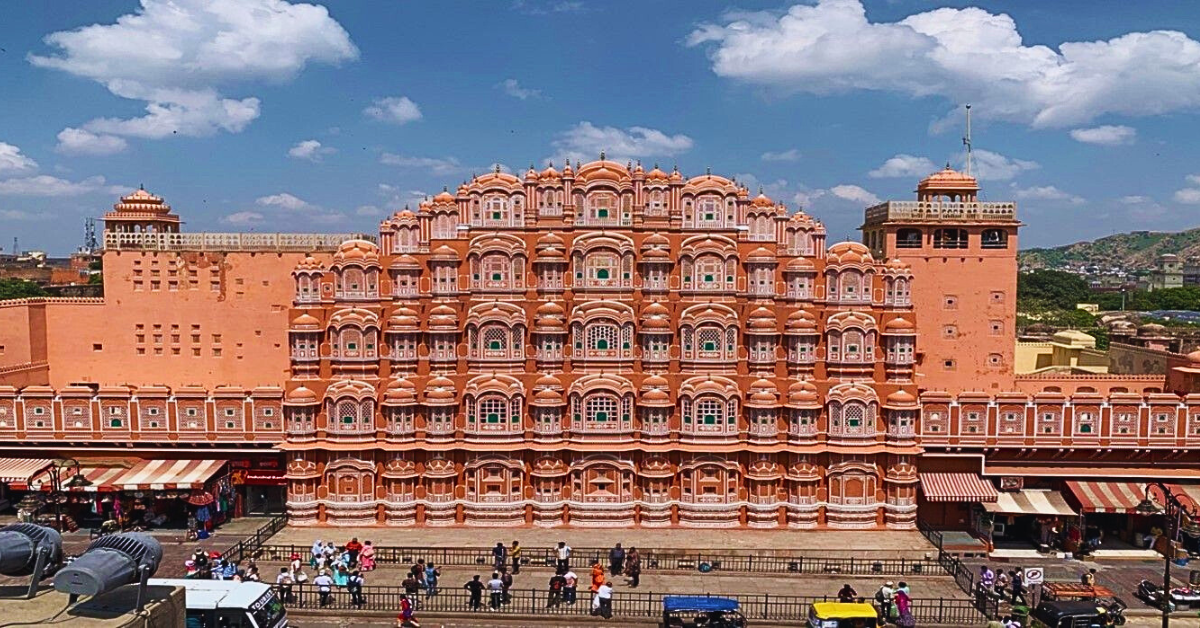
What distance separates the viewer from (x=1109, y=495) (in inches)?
1242

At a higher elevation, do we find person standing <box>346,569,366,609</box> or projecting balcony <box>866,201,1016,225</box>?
projecting balcony <box>866,201,1016,225</box>

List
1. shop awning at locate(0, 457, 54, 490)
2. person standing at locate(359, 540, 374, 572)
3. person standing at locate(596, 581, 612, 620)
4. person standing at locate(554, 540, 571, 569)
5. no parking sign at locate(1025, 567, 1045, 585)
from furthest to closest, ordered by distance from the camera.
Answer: shop awning at locate(0, 457, 54, 490) < person standing at locate(359, 540, 374, 572) < person standing at locate(554, 540, 571, 569) < no parking sign at locate(1025, 567, 1045, 585) < person standing at locate(596, 581, 612, 620)

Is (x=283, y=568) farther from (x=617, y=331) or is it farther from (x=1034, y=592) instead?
(x=1034, y=592)

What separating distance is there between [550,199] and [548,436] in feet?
32.5

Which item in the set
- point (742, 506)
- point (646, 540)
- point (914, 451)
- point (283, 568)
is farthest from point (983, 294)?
point (283, 568)

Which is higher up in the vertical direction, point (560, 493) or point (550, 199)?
point (550, 199)

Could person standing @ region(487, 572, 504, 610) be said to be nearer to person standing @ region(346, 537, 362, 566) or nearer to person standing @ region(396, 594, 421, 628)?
person standing @ region(396, 594, 421, 628)

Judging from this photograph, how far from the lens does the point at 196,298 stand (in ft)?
143

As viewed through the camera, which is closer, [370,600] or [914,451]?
[370,600]

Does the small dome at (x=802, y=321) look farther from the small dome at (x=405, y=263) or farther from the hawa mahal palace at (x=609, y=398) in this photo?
the small dome at (x=405, y=263)

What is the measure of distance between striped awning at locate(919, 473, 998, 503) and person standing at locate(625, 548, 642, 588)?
12.0 m

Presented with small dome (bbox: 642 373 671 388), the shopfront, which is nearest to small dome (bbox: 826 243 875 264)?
small dome (bbox: 642 373 671 388)

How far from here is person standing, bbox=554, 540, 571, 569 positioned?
27391 mm

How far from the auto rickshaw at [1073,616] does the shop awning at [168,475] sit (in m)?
29.5
